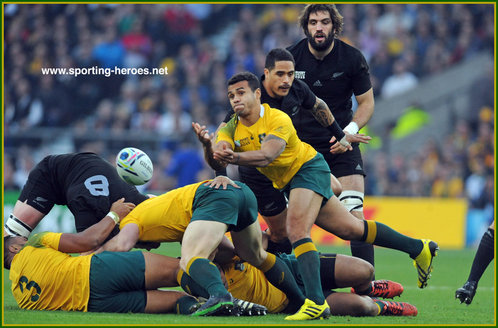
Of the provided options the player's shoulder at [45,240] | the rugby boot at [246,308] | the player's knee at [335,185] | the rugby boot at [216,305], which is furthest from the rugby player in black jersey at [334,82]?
the player's shoulder at [45,240]

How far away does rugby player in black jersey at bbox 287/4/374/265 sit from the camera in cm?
795

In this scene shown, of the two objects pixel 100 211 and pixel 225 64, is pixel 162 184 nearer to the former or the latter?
pixel 225 64

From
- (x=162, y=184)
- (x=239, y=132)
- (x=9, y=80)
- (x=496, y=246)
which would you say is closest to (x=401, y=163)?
(x=162, y=184)

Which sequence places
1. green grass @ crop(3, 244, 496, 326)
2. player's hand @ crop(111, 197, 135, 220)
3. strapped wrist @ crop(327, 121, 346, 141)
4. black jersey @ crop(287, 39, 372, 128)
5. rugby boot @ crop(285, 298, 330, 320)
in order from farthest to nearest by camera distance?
black jersey @ crop(287, 39, 372, 128), strapped wrist @ crop(327, 121, 346, 141), player's hand @ crop(111, 197, 135, 220), rugby boot @ crop(285, 298, 330, 320), green grass @ crop(3, 244, 496, 326)

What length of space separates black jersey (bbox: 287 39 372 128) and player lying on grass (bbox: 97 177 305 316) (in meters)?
1.88

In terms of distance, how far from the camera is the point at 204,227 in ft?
20.3

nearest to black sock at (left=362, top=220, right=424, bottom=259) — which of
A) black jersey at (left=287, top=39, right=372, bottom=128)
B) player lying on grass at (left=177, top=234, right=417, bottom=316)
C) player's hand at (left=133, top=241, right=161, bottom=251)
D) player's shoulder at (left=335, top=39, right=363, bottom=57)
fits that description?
player lying on grass at (left=177, top=234, right=417, bottom=316)

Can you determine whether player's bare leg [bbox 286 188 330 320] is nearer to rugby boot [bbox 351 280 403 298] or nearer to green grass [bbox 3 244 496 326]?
green grass [bbox 3 244 496 326]

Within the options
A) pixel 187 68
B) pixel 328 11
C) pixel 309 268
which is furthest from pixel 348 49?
pixel 187 68

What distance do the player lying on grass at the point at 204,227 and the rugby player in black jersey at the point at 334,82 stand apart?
159 cm

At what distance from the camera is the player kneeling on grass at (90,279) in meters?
6.33

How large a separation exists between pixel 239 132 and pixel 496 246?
100 inches

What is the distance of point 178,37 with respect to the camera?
846 inches

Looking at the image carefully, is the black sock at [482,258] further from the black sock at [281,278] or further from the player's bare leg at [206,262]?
the player's bare leg at [206,262]
